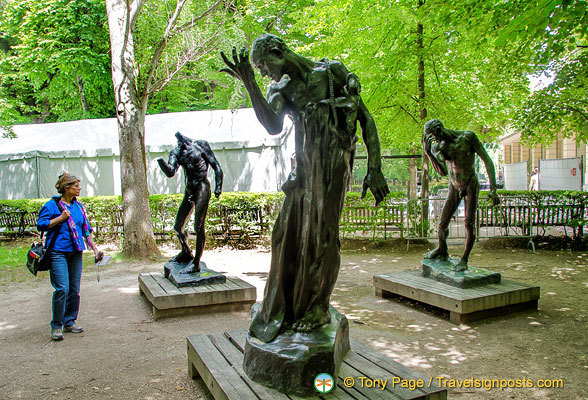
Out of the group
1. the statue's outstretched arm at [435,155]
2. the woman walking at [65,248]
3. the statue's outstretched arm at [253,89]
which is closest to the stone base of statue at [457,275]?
the statue's outstretched arm at [435,155]

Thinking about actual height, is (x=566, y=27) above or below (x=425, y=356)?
above

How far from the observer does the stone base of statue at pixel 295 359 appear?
2.95m

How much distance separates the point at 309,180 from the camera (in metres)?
3.13

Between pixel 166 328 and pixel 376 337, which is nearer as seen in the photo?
pixel 376 337

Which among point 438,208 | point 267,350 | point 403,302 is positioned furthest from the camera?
point 438,208

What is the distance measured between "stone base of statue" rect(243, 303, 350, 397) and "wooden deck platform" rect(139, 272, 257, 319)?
3113 mm

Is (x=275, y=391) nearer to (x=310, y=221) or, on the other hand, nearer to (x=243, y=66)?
(x=310, y=221)

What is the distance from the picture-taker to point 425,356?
459 centimetres

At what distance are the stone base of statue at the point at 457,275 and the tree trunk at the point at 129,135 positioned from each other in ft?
22.7

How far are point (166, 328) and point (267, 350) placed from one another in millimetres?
3094

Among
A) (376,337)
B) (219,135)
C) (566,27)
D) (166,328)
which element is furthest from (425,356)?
(219,135)

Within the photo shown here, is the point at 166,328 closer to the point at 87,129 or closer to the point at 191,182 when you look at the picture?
the point at 191,182

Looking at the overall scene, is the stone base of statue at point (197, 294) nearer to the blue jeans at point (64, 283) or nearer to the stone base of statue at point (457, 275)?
the blue jeans at point (64, 283)

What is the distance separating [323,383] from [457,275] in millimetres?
3966
